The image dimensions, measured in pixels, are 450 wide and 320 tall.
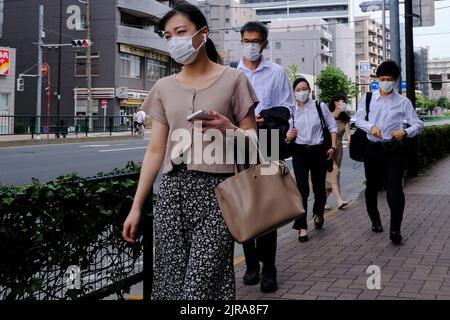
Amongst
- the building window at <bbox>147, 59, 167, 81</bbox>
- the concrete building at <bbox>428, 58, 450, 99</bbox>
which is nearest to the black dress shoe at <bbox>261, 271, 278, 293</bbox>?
the building window at <bbox>147, 59, 167, 81</bbox>

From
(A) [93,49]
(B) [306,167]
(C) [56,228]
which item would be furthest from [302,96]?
(A) [93,49]

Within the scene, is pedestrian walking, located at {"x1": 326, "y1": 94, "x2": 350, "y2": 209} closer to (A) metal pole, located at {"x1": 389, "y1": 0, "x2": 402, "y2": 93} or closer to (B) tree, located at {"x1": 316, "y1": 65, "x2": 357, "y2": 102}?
(A) metal pole, located at {"x1": 389, "y1": 0, "x2": 402, "y2": 93}

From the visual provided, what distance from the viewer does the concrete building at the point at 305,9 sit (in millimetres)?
109188

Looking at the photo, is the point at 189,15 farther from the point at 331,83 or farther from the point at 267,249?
the point at 331,83

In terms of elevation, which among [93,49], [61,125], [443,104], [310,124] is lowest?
[310,124]

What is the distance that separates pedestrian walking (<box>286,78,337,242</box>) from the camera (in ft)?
18.2

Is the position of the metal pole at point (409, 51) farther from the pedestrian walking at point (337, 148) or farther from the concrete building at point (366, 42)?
the concrete building at point (366, 42)

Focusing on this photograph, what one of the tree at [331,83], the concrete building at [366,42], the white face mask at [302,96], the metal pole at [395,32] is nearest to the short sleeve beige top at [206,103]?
the white face mask at [302,96]

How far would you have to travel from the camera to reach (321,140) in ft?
18.7

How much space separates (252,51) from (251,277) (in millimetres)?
1780

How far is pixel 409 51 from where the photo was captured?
39.5 ft

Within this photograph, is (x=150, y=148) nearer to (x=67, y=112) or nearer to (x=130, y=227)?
(x=130, y=227)
